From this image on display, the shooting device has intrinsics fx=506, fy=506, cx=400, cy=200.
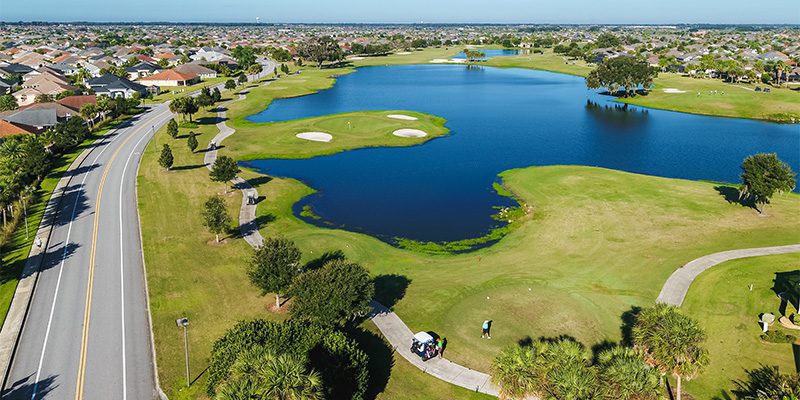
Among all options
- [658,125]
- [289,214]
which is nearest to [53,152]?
[289,214]

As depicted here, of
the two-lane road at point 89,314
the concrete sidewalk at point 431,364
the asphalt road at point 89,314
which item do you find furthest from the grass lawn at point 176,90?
the concrete sidewalk at point 431,364

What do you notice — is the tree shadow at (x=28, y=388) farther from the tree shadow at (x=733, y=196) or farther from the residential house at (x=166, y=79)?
the residential house at (x=166, y=79)

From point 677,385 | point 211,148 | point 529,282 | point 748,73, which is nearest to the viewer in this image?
point 677,385

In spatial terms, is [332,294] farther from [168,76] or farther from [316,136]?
[168,76]

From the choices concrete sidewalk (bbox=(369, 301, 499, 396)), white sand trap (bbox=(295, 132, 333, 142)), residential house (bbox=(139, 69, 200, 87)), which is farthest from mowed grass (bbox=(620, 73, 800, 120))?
residential house (bbox=(139, 69, 200, 87))

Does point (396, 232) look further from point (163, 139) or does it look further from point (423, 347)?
point (163, 139)

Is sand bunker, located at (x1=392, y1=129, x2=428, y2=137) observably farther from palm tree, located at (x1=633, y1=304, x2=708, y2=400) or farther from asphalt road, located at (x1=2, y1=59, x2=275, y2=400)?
palm tree, located at (x1=633, y1=304, x2=708, y2=400)

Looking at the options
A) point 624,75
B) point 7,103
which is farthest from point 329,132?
point 624,75
